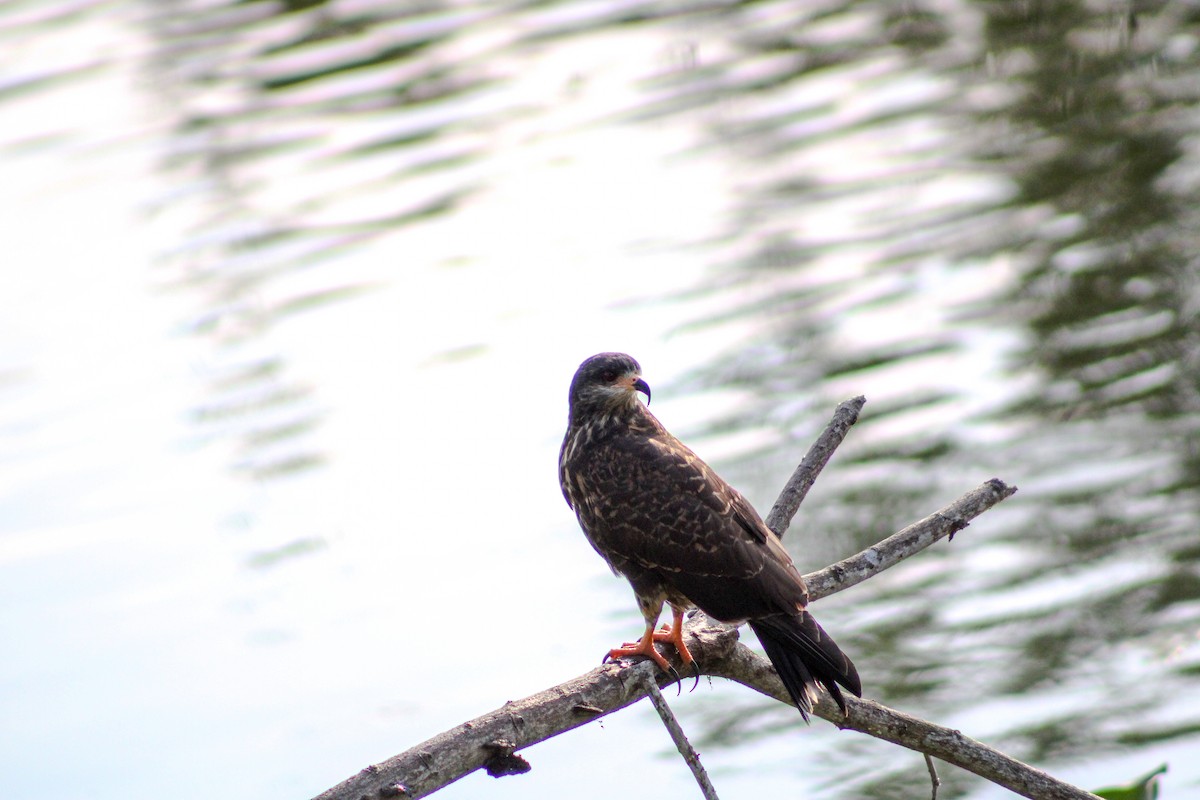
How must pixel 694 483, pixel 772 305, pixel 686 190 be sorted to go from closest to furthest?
pixel 694 483, pixel 772 305, pixel 686 190

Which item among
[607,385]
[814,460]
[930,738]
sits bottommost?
[930,738]

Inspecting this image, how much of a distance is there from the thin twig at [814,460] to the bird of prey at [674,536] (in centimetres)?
11

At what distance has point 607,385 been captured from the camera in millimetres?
5113

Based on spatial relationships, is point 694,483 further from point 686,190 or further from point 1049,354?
point 686,190

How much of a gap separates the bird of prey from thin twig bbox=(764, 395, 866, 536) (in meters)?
0.11

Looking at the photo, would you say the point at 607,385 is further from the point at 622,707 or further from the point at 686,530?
the point at 622,707

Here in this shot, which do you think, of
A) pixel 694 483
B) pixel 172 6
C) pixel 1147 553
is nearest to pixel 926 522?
pixel 694 483

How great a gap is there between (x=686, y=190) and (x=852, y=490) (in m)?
4.28

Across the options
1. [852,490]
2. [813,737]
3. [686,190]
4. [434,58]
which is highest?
[434,58]

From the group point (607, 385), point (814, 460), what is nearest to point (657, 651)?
point (814, 460)

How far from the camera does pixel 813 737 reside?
6703 millimetres

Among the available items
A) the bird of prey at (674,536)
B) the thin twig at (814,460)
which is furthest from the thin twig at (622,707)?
the thin twig at (814,460)

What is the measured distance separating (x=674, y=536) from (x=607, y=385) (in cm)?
76

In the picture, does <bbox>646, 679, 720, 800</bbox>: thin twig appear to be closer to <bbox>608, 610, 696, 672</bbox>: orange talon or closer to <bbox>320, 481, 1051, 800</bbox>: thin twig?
<bbox>320, 481, 1051, 800</bbox>: thin twig
